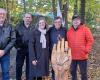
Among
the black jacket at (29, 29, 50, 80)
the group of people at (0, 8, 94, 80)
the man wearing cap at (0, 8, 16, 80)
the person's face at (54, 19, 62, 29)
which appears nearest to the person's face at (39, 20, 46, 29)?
the group of people at (0, 8, 94, 80)

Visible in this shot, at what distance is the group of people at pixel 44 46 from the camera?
6.94 metres

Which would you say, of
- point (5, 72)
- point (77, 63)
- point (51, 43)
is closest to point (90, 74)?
point (77, 63)

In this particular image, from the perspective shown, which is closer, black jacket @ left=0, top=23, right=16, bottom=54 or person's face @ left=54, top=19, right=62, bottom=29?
black jacket @ left=0, top=23, right=16, bottom=54

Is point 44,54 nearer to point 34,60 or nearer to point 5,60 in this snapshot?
point 34,60

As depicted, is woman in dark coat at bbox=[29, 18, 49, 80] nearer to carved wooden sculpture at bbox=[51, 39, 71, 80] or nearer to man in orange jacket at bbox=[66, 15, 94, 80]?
carved wooden sculpture at bbox=[51, 39, 71, 80]

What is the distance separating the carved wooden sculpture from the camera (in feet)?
22.7

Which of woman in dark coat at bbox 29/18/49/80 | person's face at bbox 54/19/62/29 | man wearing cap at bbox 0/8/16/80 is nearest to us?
man wearing cap at bbox 0/8/16/80

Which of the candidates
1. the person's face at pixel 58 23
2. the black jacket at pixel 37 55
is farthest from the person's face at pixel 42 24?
the person's face at pixel 58 23

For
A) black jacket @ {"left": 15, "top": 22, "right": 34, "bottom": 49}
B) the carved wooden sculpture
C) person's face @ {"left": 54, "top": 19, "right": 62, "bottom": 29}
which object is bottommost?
the carved wooden sculpture

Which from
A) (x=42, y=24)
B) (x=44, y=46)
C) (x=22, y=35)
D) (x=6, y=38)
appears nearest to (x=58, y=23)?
(x=42, y=24)

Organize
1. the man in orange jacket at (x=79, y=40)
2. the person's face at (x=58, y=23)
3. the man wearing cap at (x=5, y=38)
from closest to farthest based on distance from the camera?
the man wearing cap at (x=5, y=38)
the person's face at (x=58, y=23)
the man in orange jacket at (x=79, y=40)

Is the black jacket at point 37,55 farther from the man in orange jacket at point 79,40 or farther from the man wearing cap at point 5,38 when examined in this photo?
the man in orange jacket at point 79,40

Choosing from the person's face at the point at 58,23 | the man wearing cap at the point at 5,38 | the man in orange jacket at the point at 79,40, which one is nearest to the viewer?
the man wearing cap at the point at 5,38

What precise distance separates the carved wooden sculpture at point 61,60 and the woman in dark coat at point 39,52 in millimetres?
260
